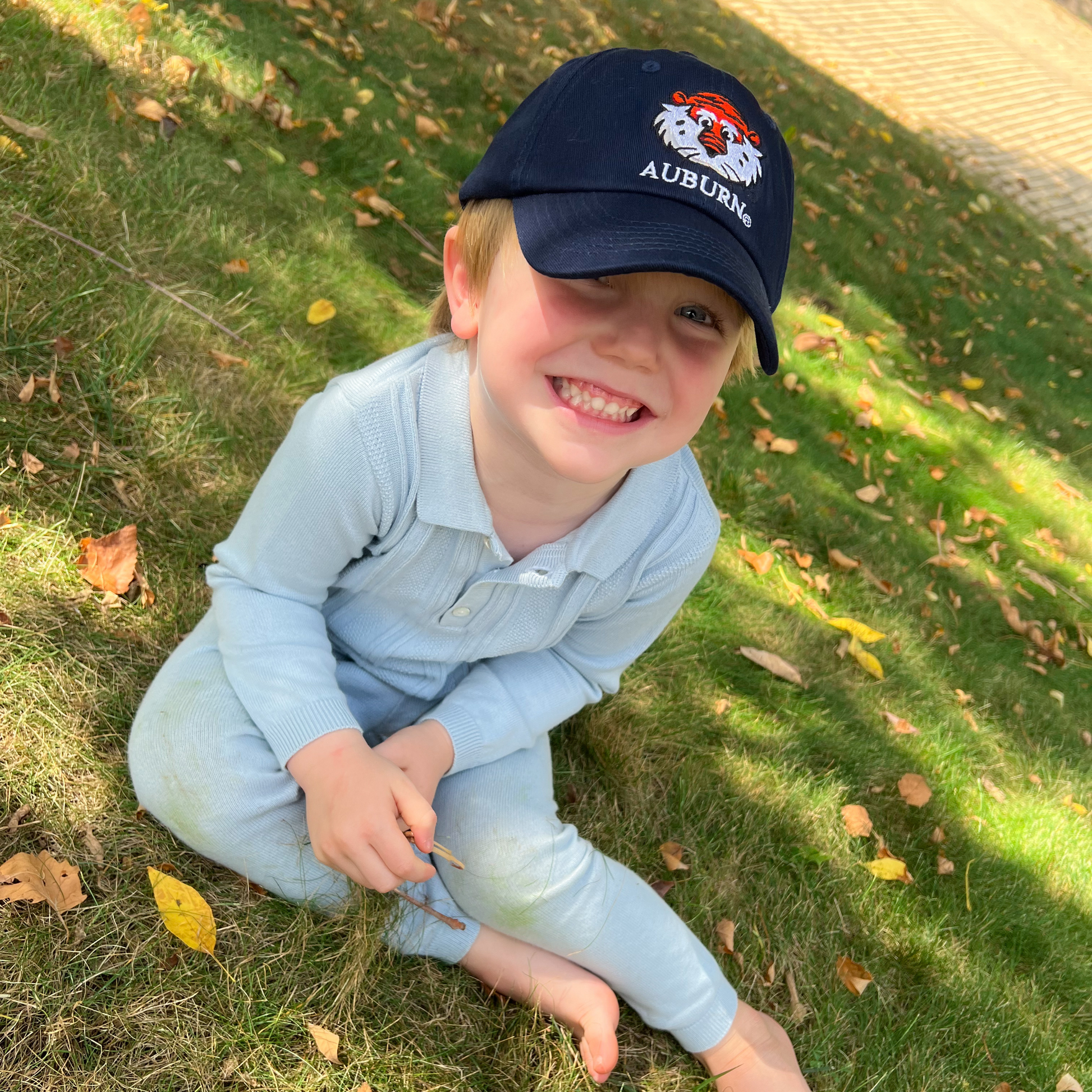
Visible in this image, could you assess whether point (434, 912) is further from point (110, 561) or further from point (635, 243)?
point (635, 243)

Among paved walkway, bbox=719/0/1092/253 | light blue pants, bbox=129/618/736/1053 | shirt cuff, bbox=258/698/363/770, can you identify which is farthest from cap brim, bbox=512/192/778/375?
paved walkway, bbox=719/0/1092/253

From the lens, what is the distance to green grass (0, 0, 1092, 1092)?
5.41 ft

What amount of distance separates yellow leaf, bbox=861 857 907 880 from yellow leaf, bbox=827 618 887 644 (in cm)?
87

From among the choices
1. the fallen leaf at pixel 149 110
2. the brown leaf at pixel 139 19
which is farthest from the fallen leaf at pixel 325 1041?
the brown leaf at pixel 139 19

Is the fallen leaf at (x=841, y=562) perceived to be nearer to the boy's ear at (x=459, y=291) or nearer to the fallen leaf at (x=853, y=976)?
the fallen leaf at (x=853, y=976)

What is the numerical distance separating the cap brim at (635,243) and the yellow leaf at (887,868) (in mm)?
1541

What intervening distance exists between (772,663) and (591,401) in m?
1.56

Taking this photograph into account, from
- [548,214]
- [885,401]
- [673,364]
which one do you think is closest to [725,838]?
[673,364]

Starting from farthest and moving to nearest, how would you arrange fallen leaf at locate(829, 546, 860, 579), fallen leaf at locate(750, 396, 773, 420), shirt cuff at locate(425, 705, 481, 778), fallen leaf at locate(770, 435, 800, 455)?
fallen leaf at locate(750, 396, 773, 420) → fallen leaf at locate(770, 435, 800, 455) → fallen leaf at locate(829, 546, 860, 579) → shirt cuff at locate(425, 705, 481, 778)

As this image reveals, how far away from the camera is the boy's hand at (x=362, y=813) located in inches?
61.2

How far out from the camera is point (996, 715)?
325cm

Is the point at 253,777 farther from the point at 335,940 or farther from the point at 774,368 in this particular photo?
the point at 774,368

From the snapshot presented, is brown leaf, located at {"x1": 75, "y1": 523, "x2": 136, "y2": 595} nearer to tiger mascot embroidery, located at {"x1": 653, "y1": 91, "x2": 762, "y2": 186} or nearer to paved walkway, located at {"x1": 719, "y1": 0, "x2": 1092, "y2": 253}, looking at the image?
tiger mascot embroidery, located at {"x1": 653, "y1": 91, "x2": 762, "y2": 186}

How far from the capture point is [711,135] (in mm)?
1345
